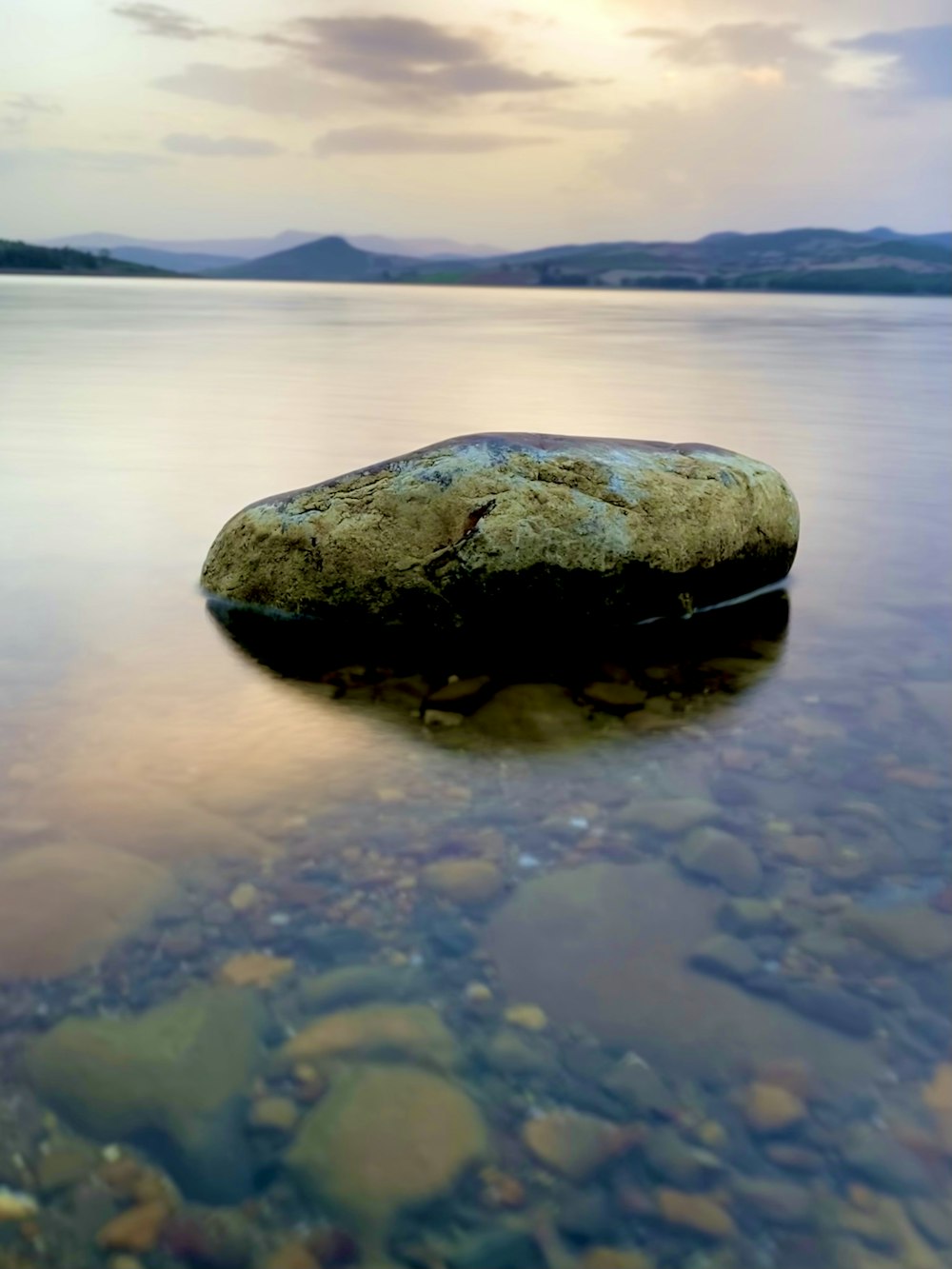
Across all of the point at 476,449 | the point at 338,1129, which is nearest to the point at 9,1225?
the point at 338,1129

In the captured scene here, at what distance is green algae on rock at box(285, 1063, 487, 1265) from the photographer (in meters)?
2.25

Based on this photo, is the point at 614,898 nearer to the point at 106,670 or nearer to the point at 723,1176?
the point at 723,1176

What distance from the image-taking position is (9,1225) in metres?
2.16

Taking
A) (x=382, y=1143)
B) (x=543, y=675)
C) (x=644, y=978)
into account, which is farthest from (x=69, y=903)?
(x=543, y=675)

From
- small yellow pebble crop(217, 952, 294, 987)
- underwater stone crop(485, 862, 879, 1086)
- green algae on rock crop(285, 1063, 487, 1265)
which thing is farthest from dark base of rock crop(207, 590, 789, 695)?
green algae on rock crop(285, 1063, 487, 1265)

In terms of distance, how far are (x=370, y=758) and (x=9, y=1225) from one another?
2164mm

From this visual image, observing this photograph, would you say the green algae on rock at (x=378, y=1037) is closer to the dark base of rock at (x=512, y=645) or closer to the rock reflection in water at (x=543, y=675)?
the rock reflection in water at (x=543, y=675)

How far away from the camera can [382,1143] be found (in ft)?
7.81

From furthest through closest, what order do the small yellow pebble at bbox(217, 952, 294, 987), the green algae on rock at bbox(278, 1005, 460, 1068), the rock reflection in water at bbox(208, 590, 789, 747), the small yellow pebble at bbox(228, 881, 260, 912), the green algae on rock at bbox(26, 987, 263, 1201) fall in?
the rock reflection in water at bbox(208, 590, 789, 747), the small yellow pebble at bbox(228, 881, 260, 912), the small yellow pebble at bbox(217, 952, 294, 987), the green algae on rock at bbox(278, 1005, 460, 1068), the green algae on rock at bbox(26, 987, 263, 1201)

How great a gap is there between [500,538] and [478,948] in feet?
9.29

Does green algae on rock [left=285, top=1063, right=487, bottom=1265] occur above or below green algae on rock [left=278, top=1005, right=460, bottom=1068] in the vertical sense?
below

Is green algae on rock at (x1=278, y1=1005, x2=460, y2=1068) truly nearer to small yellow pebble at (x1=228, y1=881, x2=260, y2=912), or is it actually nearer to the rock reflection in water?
small yellow pebble at (x1=228, y1=881, x2=260, y2=912)

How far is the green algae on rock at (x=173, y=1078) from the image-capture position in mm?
2357

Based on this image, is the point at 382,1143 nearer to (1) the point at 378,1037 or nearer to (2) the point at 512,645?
(1) the point at 378,1037
